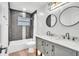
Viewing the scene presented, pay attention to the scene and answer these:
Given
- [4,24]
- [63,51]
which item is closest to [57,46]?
[63,51]

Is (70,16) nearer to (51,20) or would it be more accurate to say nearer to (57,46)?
(51,20)

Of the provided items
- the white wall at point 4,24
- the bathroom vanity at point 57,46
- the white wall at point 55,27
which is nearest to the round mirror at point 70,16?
the white wall at point 55,27

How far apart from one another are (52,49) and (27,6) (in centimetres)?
93

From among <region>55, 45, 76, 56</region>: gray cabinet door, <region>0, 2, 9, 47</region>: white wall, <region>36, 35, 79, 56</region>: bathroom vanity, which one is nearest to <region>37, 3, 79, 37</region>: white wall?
<region>36, 35, 79, 56</region>: bathroom vanity

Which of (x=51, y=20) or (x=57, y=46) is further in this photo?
(x=51, y=20)

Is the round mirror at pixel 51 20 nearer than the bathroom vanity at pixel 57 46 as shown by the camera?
No

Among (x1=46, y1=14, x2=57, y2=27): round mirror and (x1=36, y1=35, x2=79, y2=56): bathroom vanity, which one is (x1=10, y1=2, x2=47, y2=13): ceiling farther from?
(x1=36, y1=35, x2=79, y2=56): bathroom vanity

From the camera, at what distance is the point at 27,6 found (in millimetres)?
1380

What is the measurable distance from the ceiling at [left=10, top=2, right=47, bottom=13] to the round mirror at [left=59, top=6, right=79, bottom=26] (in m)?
0.49

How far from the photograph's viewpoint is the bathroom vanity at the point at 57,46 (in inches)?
36.5

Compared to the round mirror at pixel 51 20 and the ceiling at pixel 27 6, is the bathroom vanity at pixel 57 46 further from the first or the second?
the ceiling at pixel 27 6

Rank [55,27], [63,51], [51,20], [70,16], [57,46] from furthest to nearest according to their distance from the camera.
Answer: [51,20], [55,27], [70,16], [57,46], [63,51]

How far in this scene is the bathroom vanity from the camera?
927mm

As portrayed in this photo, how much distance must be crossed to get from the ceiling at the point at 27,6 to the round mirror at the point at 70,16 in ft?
1.60
